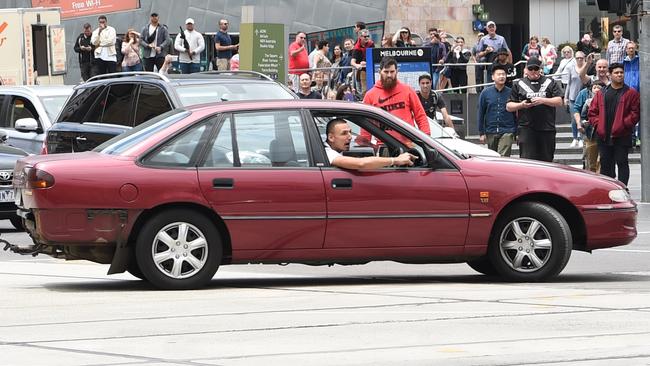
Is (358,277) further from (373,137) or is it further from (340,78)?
(340,78)

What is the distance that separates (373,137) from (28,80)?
19612 mm

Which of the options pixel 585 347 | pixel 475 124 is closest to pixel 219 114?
pixel 585 347

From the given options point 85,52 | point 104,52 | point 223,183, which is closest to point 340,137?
point 223,183

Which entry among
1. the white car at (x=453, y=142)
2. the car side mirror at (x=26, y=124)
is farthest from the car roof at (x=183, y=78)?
the car side mirror at (x=26, y=124)

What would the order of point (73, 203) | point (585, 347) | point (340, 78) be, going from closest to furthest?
1. point (585, 347)
2. point (73, 203)
3. point (340, 78)

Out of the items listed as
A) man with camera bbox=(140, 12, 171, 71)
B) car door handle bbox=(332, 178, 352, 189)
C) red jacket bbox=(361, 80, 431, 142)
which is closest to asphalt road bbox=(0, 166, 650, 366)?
car door handle bbox=(332, 178, 352, 189)

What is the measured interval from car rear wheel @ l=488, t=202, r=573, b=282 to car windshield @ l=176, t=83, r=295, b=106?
4448mm

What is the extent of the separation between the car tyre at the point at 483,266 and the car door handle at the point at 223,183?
2.10 m

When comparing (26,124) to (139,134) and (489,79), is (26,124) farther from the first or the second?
(489,79)

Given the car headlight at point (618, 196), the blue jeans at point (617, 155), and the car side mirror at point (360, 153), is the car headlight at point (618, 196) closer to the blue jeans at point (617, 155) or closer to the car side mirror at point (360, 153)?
the car side mirror at point (360, 153)

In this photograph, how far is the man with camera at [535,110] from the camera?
20156 millimetres

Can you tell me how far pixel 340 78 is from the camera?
33.0 metres

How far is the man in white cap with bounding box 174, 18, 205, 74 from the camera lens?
32.9 meters

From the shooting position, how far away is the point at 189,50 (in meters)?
32.9
